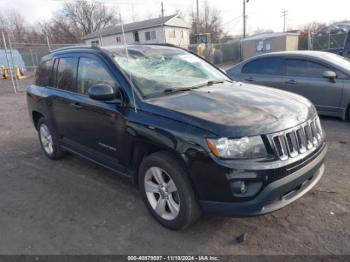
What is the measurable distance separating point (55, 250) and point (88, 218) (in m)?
0.55

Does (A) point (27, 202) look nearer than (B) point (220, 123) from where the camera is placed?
No

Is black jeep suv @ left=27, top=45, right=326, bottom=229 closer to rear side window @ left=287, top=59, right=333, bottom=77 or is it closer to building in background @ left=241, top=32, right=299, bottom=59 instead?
rear side window @ left=287, top=59, right=333, bottom=77

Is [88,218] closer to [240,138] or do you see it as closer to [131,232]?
[131,232]

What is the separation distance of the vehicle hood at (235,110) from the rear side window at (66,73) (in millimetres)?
1634

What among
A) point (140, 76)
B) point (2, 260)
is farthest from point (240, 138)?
point (2, 260)

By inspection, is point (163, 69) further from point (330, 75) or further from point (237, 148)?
point (330, 75)

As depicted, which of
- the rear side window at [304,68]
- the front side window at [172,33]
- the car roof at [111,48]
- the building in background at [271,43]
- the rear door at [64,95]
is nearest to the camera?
the car roof at [111,48]

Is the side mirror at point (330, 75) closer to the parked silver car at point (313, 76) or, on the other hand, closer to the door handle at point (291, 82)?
the parked silver car at point (313, 76)

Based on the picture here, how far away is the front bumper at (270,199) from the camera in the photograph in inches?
96.8

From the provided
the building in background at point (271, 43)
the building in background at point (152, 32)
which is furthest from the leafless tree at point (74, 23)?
the building in background at point (271, 43)

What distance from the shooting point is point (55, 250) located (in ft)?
9.26

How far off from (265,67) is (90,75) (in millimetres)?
4677

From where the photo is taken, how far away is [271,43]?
27.9m

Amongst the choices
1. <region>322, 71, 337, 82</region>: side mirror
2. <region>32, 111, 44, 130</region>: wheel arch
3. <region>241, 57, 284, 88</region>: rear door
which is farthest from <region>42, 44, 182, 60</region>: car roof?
<region>322, 71, 337, 82</region>: side mirror
